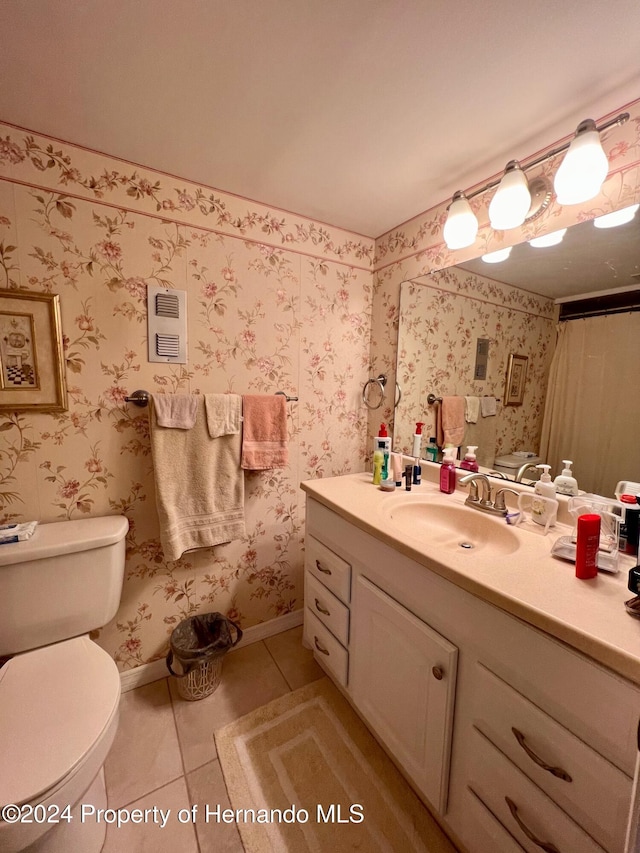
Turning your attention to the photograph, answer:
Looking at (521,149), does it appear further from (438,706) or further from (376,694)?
(376,694)

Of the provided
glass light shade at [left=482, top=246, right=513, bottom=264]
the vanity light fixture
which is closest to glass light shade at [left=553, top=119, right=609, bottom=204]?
the vanity light fixture

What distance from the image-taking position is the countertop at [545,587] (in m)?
0.58

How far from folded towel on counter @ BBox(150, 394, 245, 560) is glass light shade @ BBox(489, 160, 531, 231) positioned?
3.82 ft

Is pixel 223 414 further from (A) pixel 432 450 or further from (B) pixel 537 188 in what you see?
(B) pixel 537 188

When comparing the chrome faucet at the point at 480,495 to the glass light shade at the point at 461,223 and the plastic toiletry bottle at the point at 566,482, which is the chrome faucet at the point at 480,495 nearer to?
the plastic toiletry bottle at the point at 566,482

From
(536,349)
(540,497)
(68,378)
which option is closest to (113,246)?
(68,378)

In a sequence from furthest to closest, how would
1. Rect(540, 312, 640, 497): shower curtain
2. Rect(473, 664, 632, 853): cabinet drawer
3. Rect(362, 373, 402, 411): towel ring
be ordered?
Rect(362, 373, 402, 411): towel ring → Rect(540, 312, 640, 497): shower curtain → Rect(473, 664, 632, 853): cabinet drawer

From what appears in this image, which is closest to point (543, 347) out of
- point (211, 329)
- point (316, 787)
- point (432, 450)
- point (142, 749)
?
point (432, 450)

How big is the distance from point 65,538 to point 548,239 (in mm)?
1891

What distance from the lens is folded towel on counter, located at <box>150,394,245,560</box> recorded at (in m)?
1.31

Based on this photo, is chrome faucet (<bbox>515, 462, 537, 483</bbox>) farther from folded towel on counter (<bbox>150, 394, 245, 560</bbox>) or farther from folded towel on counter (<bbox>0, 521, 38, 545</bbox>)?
folded towel on counter (<bbox>0, 521, 38, 545</bbox>)

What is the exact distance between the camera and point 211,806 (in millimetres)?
1030

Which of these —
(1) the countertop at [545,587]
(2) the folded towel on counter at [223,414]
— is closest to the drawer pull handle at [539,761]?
(1) the countertop at [545,587]

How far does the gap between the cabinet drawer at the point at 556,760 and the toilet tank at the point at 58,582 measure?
1188mm
